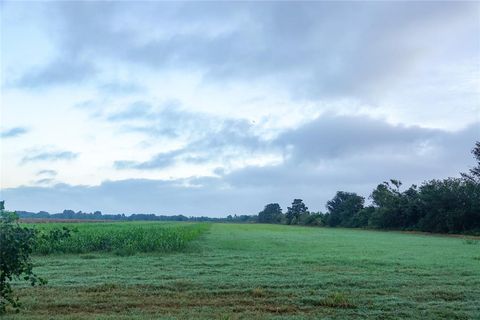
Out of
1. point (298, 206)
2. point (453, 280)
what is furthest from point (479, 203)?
point (298, 206)

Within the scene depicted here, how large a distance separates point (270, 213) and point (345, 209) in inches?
2715

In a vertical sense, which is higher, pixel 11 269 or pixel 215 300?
pixel 11 269

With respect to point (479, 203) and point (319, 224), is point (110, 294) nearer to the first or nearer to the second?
point (479, 203)

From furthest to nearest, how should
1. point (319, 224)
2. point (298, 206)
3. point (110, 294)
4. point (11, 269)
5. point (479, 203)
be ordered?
point (298, 206) < point (319, 224) < point (479, 203) < point (110, 294) < point (11, 269)

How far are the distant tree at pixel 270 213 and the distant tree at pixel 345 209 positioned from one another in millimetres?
47973

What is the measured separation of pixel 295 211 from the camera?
446 ft

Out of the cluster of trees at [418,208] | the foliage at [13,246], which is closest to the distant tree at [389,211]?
the cluster of trees at [418,208]

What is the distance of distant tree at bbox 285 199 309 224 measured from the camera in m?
131

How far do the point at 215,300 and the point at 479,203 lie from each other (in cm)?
5245

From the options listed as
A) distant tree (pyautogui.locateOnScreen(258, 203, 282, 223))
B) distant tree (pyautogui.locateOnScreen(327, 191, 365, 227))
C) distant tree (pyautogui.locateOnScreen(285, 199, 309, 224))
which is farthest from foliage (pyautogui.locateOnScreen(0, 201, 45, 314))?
distant tree (pyautogui.locateOnScreen(258, 203, 282, 223))

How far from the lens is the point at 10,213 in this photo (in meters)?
8.06

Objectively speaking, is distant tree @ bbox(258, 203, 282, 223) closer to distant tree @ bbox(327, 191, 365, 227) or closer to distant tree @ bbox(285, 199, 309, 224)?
distant tree @ bbox(285, 199, 309, 224)

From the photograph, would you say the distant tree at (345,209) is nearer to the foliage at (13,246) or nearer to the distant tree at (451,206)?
the distant tree at (451,206)

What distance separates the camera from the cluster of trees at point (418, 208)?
5669 centimetres
